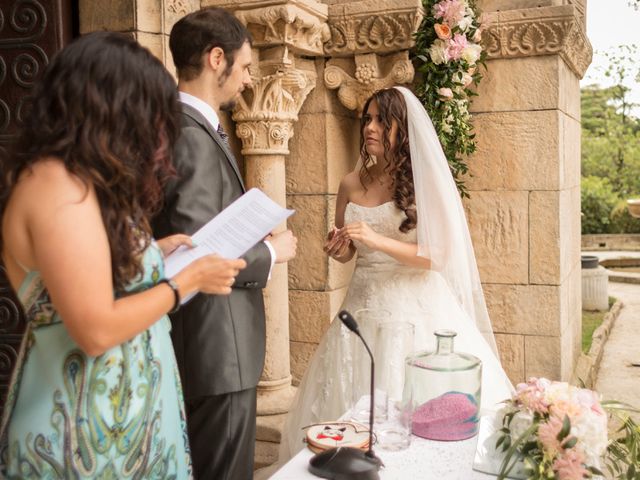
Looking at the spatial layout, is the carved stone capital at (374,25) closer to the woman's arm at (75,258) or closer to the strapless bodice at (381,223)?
the strapless bodice at (381,223)

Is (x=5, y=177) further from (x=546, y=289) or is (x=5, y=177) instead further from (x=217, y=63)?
(x=546, y=289)

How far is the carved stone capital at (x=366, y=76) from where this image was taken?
12.4 feet

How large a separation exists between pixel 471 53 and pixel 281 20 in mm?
955

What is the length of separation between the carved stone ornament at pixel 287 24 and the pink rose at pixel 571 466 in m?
2.55

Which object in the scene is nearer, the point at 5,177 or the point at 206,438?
the point at 5,177

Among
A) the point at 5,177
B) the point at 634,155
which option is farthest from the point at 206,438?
the point at 634,155

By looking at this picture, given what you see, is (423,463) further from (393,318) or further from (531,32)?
(531,32)

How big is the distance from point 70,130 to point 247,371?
1028mm

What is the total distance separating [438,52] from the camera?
11.9ft

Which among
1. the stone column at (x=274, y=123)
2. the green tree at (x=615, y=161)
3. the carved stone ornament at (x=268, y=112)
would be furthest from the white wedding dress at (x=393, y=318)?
the green tree at (x=615, y=161)

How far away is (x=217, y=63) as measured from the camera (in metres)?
2.20

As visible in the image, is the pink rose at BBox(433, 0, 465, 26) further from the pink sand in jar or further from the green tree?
the green tree

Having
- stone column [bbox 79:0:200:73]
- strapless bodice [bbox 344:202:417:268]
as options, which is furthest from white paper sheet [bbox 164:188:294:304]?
stone column [bbox 79:0:200:73]

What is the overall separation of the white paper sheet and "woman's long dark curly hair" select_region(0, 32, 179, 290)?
0.31 m
